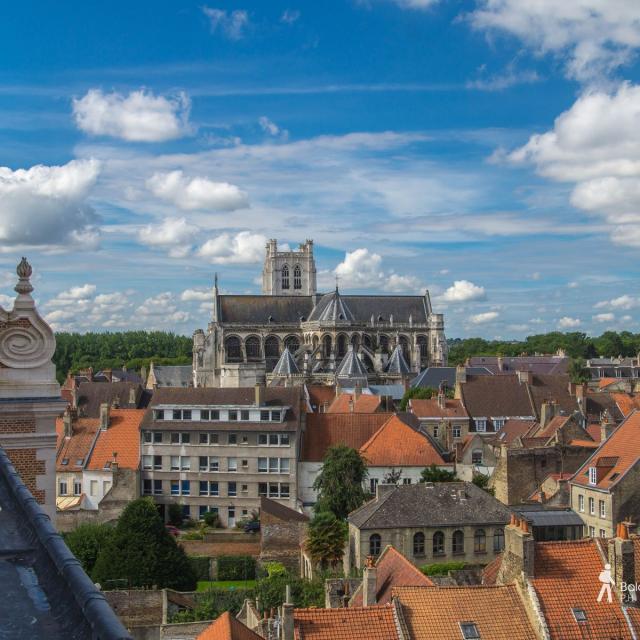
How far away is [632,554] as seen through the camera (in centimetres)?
2300

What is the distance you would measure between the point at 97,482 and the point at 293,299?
79.2 metres

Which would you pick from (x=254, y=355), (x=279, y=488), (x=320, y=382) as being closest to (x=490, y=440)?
(x=279, y=488)

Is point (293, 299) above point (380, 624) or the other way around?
above

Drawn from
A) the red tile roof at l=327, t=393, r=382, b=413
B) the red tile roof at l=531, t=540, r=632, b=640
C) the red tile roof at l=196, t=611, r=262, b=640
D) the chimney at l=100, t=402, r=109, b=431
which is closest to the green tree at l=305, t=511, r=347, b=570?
the red tile roof at l=196, t=611, r=262, b=640

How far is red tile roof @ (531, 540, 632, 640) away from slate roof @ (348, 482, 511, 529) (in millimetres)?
14006

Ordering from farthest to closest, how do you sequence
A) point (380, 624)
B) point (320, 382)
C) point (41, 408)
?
point (320, 382), point (380, 624), point (41, 408)

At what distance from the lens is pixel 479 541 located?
3853 cm

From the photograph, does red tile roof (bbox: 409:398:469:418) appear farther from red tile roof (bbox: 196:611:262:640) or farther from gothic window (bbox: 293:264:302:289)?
gothic window (bbox: 293:264:302:289)

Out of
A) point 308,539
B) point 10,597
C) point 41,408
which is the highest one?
point 41,408

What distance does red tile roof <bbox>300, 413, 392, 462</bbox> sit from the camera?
53906 millimetres

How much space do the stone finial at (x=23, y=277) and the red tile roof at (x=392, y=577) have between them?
1615cm

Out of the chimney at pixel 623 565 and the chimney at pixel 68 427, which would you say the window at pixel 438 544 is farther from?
the chimney at pixel 68 427

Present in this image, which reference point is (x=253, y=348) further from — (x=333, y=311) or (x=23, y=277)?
(x=23, y=277)

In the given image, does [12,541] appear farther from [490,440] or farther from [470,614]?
[490,440]
